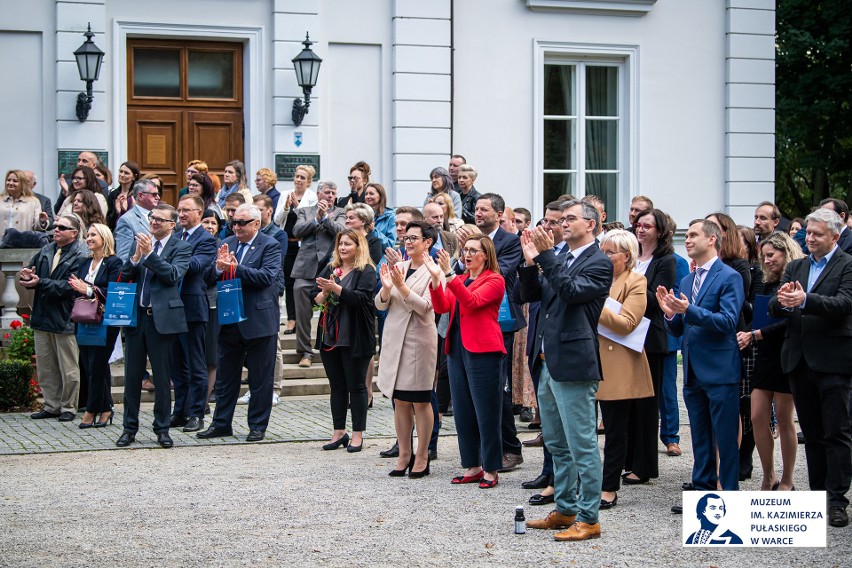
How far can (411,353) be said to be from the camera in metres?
9.30

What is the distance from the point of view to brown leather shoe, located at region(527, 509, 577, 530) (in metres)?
7.41

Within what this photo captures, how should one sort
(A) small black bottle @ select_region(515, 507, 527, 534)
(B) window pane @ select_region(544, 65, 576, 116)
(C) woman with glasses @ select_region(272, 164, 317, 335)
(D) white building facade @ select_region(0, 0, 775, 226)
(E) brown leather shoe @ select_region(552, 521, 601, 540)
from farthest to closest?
(B) window pane @ select_region(544, 65, 576, 116)
(D) white building facade @ select_region(0, 0, 775, 226)
(C) woman with glasses @ select_region(272, 164, 317, 335)
(A) small black bottle @ select_region(515, 507, 527, 534)
(E) brown leather shoe @ select_region(552, 521, 601, 540)

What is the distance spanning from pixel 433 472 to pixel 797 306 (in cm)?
327

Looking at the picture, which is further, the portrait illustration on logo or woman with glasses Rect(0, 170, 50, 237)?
woman with glasses Rect(0, 170, 50, 237)

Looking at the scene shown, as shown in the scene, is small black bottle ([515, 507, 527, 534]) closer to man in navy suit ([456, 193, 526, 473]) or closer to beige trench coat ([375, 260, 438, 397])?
man in navy suit ([456, 193, 526, 473])

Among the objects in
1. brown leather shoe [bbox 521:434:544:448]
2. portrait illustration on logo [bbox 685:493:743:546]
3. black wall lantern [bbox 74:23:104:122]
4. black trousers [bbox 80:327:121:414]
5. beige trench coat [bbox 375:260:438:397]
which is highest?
black wall lantern [bbox 74:23:104:122]

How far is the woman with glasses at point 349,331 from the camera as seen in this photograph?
33.5 ft

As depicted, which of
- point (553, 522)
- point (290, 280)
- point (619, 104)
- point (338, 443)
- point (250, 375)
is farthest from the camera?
point (619, 104)

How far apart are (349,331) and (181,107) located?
23.6ft

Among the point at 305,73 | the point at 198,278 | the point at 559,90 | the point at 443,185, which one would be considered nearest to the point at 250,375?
the point at 198,278

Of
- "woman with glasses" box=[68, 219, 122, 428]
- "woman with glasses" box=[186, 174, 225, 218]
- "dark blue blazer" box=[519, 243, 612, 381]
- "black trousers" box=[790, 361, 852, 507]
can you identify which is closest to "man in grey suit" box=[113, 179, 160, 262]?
"woman with glasses" box=[68, 219, 122, 428]

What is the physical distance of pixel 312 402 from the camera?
517 inches

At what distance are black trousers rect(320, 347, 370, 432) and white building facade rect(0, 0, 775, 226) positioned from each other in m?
5.98

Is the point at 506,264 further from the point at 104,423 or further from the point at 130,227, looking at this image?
the point at 130,227
